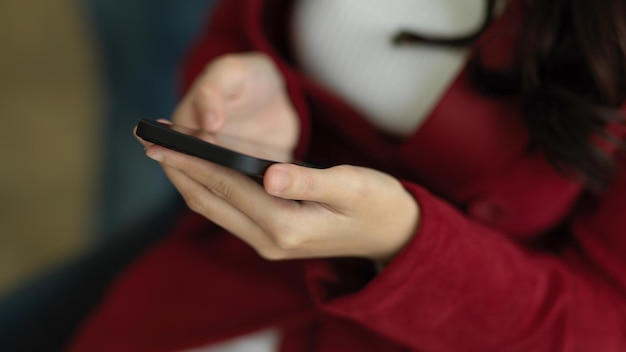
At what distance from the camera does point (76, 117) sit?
86 centimetres

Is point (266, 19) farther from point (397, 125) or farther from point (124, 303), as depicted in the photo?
point (124, 303)

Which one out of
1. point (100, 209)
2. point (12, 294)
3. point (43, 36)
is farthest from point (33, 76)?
point (12, 294)

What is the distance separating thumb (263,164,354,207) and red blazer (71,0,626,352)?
90mm

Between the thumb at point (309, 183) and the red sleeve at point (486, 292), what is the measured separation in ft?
0.29

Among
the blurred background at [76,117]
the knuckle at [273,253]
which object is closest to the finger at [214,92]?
the knuckle at [273,253]

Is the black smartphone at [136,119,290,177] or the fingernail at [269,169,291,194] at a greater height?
the black smartphone at [136,119,290,177]

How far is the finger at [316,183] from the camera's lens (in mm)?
267

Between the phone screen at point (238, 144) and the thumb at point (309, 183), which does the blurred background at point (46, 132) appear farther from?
the thumb at point (309, 183)

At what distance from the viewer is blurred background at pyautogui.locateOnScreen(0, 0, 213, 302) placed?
31.4 inches

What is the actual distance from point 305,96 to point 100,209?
46 centimetres

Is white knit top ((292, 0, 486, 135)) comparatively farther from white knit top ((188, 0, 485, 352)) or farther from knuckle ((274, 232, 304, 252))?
knuckle ((274, 232, 304, 252))

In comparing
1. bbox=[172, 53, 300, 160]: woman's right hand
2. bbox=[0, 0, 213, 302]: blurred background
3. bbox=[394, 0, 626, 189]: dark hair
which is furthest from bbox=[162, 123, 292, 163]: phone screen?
bbox=[0, 0, 213, 302]: blurred background

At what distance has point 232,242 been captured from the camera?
1.90ft

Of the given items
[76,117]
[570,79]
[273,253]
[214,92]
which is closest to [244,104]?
[214,92]
